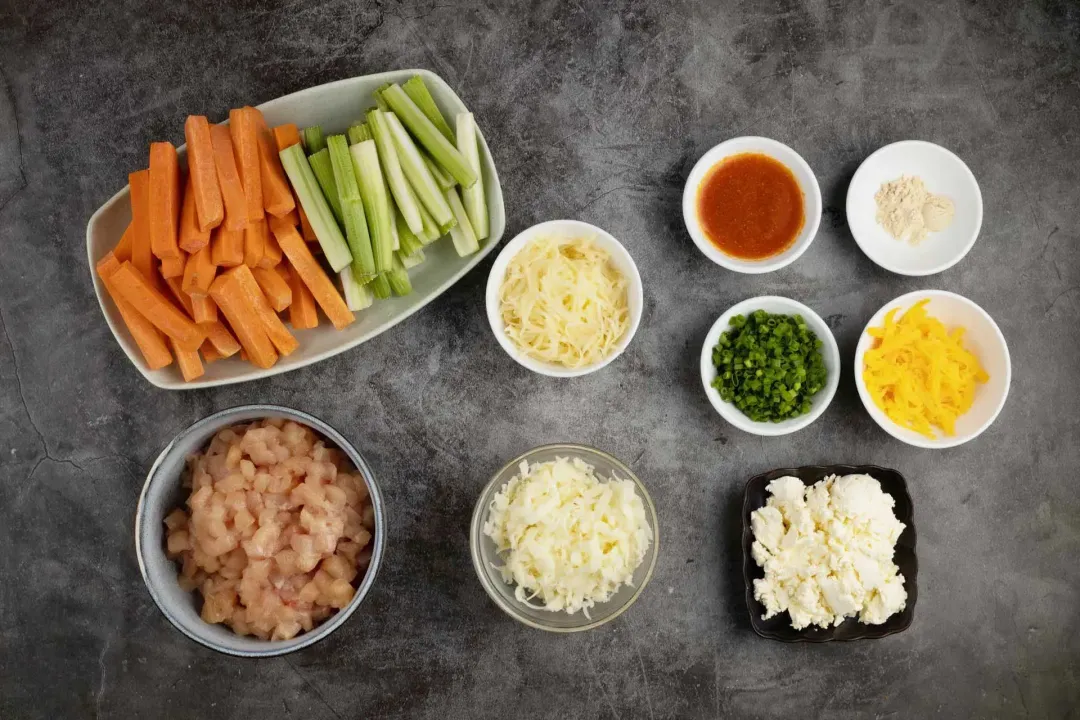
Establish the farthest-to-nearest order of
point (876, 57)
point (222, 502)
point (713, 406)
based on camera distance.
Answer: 1. point (876, 57)
2. point (713, 406)
3. point (222, 502)

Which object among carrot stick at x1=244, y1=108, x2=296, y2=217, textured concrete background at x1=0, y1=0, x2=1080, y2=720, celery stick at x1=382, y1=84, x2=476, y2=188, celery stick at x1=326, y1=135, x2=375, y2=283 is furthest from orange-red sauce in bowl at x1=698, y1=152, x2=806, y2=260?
carrot stick at x1=244, y1=108, x2=296, y2=217

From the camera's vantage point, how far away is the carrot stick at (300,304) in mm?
2729

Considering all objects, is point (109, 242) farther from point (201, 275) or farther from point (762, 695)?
point (762, 695)

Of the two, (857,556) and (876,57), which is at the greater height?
(876,57)

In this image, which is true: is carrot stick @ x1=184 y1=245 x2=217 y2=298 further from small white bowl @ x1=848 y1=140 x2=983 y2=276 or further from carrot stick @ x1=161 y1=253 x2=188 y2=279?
small white bowl @ x1=848 y1=140 x2=983 y2=276

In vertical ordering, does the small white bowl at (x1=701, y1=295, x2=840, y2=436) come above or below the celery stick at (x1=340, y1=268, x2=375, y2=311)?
below

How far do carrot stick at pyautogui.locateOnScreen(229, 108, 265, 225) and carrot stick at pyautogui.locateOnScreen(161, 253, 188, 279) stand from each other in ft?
0.85

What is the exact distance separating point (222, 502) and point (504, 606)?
1012mm

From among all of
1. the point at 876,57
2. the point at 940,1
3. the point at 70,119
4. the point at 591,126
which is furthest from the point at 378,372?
the point at 940,1

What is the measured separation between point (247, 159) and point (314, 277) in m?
0.45

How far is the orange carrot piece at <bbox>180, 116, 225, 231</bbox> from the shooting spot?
8.29 feet

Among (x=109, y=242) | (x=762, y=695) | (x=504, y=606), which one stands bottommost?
(x=762, y=695)

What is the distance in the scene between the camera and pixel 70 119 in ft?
9.94

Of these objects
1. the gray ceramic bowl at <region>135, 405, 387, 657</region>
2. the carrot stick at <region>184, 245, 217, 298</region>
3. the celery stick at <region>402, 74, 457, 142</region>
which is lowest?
the gray ceramic bowl at <region>135, 405, 387, 657</region>
